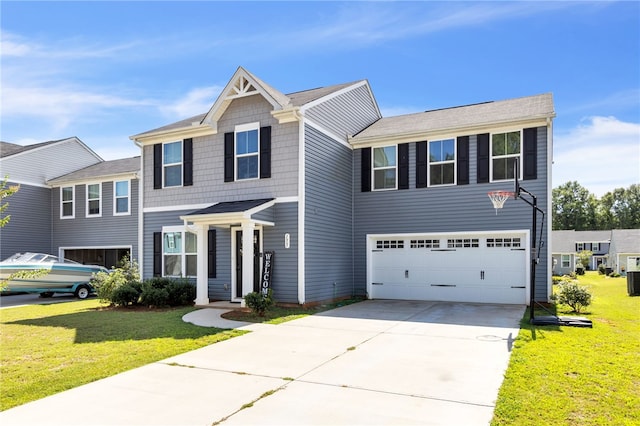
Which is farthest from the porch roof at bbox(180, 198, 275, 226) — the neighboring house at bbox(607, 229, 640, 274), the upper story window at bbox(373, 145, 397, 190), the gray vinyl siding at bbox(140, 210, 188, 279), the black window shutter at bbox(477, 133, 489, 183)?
the neighboring house at bbox(607, 229, 640, 274)

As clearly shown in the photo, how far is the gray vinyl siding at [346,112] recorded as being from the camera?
14.0 meters

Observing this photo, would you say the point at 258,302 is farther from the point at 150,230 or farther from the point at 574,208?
the point at 574,208

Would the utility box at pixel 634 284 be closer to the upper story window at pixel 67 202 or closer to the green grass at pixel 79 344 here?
the green grass at pixel 79 344

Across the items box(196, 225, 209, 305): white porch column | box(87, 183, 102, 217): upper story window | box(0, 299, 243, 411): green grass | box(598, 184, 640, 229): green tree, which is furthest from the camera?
box(598, 184, 640, 229): green tree

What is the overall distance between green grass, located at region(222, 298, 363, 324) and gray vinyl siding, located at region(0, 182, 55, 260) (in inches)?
565

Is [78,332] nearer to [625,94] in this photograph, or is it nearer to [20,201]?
[20,201]

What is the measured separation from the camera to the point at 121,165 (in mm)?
21859

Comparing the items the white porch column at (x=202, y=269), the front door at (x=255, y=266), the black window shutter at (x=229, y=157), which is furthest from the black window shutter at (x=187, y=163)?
the front door at (x=255, y=266)

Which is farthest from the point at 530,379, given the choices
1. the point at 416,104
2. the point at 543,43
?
the point at 416,104

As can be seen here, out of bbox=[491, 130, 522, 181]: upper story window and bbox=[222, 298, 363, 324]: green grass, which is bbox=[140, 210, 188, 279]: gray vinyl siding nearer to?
bbox=[222, 298, 363, 324]: green grass

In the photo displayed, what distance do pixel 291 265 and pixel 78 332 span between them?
548 cm

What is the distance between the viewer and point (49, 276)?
16250mm

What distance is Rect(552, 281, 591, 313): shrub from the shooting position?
11484 mm

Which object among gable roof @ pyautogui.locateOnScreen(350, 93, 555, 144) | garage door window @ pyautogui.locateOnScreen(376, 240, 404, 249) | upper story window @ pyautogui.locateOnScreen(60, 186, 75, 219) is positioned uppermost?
gable roof @ pyautogui.locateOnScreen(350, 93, 555, 144)
